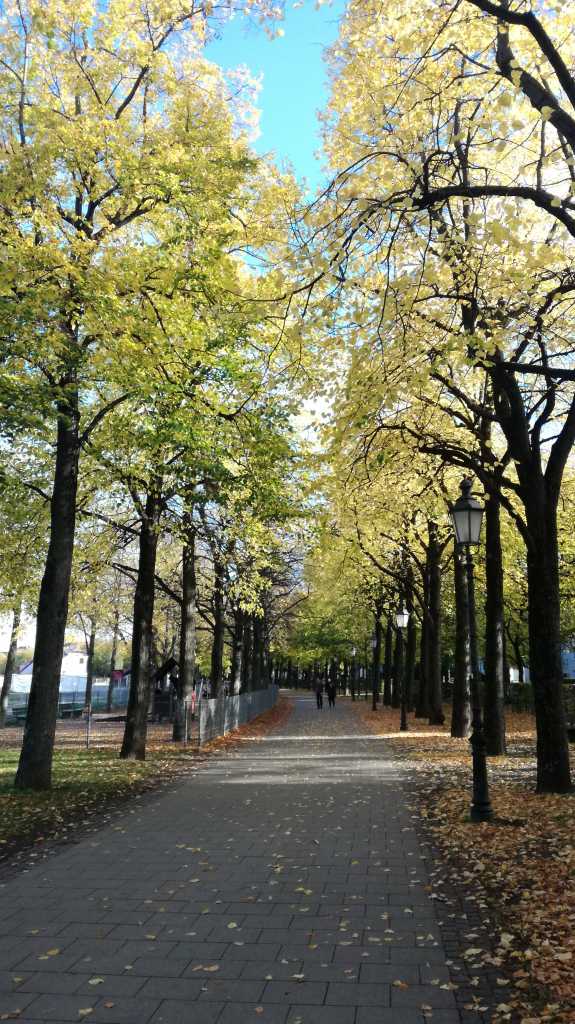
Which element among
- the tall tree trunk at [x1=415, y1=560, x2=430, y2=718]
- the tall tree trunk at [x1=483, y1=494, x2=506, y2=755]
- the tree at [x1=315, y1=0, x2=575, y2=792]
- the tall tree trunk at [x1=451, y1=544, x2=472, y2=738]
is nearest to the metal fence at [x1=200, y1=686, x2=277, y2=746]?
the tall tree trunk at [x1=451, y1=544, x2=472, y2=738]

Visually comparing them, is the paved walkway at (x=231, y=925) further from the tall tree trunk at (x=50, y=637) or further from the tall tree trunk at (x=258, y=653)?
the tall tree trunk at (x=258, y=653)

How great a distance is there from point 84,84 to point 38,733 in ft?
31.8

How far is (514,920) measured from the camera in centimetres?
548

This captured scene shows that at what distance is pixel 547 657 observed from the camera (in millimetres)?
10211

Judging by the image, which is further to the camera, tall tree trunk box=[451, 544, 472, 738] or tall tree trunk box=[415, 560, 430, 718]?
tall tree trunk box=[415, 560, 430, 718]

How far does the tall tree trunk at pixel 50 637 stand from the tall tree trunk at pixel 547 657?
6960 millimetres

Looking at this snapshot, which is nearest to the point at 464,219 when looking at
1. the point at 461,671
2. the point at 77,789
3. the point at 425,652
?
the point at 77,789

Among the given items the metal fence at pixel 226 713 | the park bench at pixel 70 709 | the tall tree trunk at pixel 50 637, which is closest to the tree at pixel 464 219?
the tall tree trunk at pixel 50 637

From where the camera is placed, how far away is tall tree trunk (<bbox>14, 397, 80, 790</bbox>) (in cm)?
1143

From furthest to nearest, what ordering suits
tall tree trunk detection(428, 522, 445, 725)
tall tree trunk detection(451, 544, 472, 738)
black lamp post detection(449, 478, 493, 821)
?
tall tree trunk detection(428, 522, 445, 725) < tall tree trunk detection(451, 544, 472, 738) < black lamp post detection(449, 478, 493, 821)

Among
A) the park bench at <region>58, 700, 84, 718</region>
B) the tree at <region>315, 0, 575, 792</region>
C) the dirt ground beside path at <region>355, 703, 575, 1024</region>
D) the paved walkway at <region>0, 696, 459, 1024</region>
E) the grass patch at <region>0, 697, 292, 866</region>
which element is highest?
the tree at <region>315, 0, 575, 792</region>

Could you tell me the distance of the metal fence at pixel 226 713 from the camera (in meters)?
20.2

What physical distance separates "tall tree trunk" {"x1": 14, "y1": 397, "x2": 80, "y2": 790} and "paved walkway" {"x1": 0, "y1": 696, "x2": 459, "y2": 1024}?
2205 millimetres

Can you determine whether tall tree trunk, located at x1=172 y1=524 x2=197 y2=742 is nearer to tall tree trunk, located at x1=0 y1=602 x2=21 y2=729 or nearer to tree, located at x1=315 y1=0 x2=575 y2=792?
tree, located at x1=315 y1=0 x2=575 y2=792
